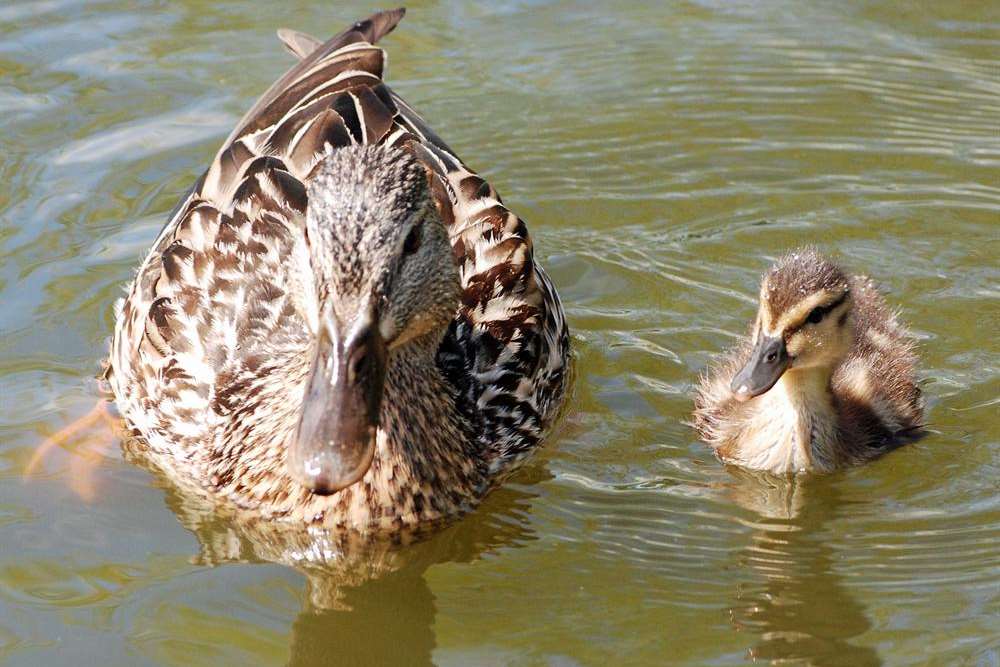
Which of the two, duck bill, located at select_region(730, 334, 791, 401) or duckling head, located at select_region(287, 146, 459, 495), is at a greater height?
duckling head, located at select_region(287, 146, 459, 495)

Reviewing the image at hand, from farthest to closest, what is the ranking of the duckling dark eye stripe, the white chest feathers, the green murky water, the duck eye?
the white chest feathers, the duckling dark eye stripe, the green murky water, the duck eye

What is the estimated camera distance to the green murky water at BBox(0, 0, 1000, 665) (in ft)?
15.1

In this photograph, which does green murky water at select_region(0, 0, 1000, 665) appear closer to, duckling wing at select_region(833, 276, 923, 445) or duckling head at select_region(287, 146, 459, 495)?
duckling wing at select_region(833, 276, 923, 445)

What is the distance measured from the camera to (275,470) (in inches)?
193

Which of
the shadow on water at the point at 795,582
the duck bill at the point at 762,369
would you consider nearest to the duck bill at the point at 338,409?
the shadow on water at the point at 795,582

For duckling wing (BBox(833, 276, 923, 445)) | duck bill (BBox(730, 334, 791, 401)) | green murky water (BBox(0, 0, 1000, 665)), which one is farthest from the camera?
duckling wing (BBox(833, 276, 923, 445))

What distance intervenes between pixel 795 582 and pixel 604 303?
1.83 metres

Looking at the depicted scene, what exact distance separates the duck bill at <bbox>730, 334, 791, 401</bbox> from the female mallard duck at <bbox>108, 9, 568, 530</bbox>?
705 millimetres

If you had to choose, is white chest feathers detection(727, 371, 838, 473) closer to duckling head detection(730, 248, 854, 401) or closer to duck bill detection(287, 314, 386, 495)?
duckling head detection(730, 248, 854, 401)

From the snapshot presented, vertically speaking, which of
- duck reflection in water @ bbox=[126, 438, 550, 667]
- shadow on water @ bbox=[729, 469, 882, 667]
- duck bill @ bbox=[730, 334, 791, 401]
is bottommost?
duck reflection in water @ bbox=[126, 438, 550, 667]

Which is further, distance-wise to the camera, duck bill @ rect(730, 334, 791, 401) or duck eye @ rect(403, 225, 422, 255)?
duck bill @ rect(730, 334, 791, 401)

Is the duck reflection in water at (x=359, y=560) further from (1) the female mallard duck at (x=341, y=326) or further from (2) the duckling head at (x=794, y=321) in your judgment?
(2) the duckling head at (x=794, y=321)

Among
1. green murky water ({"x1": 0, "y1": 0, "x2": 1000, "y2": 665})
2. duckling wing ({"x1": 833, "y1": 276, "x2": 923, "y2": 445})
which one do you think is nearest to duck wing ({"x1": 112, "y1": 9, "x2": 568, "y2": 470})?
green murky water ({"x1": 0, "y1": 0, "x2": 1000, "y2": 665})

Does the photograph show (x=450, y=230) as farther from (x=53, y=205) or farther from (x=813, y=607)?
(x=53, y=205)
